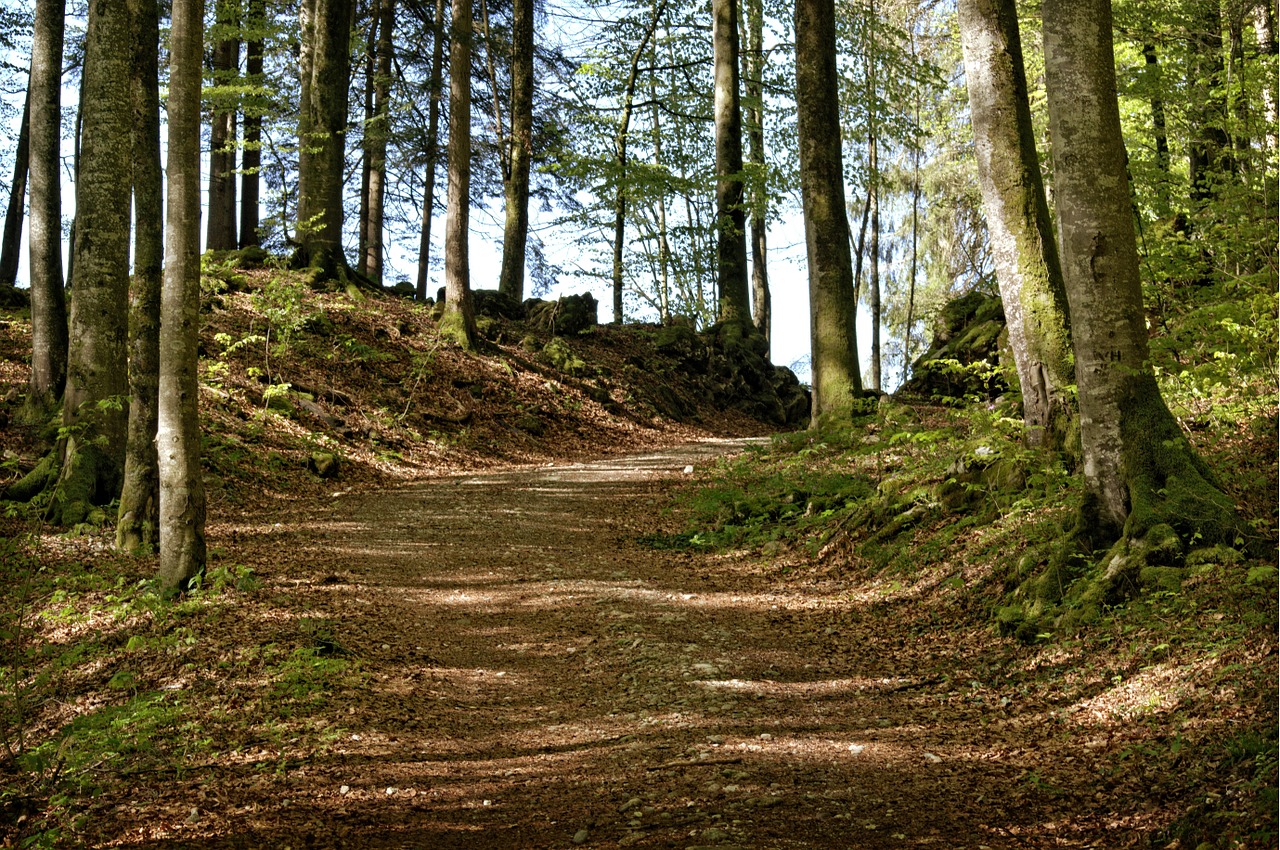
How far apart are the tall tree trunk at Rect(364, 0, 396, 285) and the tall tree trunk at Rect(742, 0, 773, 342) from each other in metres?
8.67

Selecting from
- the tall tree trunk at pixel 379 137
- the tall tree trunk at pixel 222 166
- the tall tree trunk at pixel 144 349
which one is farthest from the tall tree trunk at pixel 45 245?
the tall tree trunk at pixel 379 137

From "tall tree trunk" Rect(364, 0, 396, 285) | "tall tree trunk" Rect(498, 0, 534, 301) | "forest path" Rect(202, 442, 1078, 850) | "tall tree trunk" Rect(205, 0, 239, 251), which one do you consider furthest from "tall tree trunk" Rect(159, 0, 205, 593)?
"tall tree trunk" Rect(364, 0, 396, 285)

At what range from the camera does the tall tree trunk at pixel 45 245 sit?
32.8ft

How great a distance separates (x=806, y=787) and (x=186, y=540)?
4.82 m

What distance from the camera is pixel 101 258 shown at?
891 centimetres

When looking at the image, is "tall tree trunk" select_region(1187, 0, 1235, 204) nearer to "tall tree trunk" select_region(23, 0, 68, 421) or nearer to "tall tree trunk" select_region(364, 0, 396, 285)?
"tall tree trunk" select_region(23, 0, 68, 421)

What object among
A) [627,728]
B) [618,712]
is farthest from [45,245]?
[627,728]

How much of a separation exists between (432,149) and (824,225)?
14.5m

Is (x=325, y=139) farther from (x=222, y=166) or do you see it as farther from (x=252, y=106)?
(x=222, y=166)

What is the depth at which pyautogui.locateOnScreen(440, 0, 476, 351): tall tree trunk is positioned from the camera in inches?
617

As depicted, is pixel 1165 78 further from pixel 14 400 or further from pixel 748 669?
pixel 14 400

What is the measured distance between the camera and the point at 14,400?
33.9 feet

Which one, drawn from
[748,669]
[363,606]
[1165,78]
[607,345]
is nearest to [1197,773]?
[748,669]

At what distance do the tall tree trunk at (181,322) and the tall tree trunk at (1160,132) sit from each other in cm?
844
